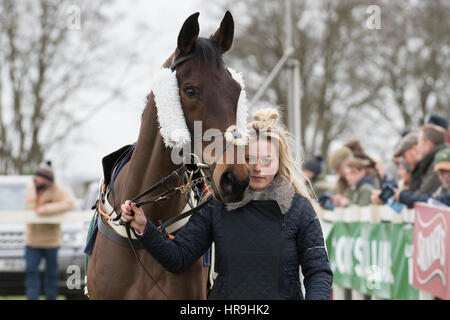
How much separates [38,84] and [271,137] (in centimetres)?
2067

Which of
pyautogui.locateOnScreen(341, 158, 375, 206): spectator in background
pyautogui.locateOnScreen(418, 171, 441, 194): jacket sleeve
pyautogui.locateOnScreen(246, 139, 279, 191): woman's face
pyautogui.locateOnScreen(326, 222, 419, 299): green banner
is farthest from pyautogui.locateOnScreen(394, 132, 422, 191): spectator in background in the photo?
pyautogui.locateOnScreen(246, 139, 279, 191): woman's face

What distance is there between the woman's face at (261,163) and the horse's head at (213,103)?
5.4 inches

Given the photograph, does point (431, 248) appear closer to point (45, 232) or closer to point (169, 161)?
point (169, 161)

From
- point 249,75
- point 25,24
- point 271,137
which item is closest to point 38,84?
point 25,24

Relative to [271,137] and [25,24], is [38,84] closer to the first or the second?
[25,24]

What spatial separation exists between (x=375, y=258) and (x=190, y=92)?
4.34 m

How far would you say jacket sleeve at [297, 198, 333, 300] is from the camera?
10.7 ft

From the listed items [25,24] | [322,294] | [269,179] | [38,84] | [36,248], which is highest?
[25,24]

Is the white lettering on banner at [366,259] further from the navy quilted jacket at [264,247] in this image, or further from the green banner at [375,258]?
the navy quilted jacket at [264,247]

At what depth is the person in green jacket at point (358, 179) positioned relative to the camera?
8188mm

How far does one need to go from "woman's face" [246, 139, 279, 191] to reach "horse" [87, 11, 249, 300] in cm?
19

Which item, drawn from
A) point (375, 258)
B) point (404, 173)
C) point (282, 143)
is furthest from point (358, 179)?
point (282, 143)

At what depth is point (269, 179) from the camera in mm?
3477

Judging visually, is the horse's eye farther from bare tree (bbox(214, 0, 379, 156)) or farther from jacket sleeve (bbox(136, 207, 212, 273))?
bare tree (bbox(214, 0, 379, 156))
